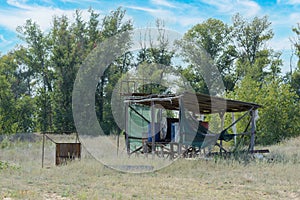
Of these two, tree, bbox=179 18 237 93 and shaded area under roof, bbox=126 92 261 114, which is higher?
tree, bbox=179 18 237 93

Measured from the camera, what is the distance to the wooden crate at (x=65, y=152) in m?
10.8

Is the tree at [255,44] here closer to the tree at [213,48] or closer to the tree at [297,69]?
the tree at [213,48]

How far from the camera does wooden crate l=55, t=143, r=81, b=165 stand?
35.4ft

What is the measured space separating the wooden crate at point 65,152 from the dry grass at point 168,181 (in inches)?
24.4

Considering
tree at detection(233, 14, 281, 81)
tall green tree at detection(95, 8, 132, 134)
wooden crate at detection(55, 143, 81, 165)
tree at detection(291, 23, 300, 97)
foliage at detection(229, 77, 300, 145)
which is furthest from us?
tree at detection(233, 14, 281, 81)

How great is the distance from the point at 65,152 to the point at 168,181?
157 inches

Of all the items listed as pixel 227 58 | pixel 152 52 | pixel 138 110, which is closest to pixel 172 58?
pixel 152 52

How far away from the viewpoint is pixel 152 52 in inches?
997

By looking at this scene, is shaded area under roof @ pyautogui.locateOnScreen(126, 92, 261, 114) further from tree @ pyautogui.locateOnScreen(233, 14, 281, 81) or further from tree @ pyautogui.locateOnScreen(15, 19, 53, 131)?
tree @ pyautogui.locateOnScreen(15, 19, 53, 131)

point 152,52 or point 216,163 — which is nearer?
point 216,163

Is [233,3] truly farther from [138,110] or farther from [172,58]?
[138,110]

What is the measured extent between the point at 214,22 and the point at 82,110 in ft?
39.4

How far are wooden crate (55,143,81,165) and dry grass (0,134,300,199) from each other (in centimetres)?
Answer: 62

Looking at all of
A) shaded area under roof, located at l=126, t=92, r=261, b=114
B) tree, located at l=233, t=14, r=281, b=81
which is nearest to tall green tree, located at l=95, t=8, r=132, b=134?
tree, located at l=233, t=14, r=281, b=81
